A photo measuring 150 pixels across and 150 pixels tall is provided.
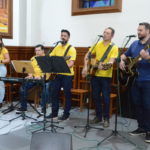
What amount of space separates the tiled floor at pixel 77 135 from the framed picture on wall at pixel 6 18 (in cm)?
211

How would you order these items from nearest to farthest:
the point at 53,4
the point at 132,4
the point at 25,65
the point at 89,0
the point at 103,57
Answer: the point at 103,57
the point at 25,65
the point at 132,4
the point at 89,0
the point at 53,4

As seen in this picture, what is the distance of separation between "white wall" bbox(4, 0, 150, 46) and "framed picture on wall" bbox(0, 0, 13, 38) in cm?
13

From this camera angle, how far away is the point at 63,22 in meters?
6.28

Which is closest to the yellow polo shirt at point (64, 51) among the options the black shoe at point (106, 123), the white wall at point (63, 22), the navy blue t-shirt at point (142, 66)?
the black shoe at point (106, 123)

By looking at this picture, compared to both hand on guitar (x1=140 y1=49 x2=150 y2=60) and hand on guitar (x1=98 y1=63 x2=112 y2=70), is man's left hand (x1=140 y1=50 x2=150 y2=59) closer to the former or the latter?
hand on guitar (x1=140 y1=49 x2=150 y2=60)

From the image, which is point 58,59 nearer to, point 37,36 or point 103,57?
point 103,57

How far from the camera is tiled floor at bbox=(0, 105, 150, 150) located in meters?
3.61

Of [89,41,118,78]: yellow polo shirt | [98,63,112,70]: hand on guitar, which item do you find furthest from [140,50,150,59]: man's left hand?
[89,41,118,78]: yellow polo shirt

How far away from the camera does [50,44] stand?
6.51m

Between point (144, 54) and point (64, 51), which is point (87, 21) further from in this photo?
point (144, 54)

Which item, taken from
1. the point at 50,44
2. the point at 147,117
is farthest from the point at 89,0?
the point at 147,117

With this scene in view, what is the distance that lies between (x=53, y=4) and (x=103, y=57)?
8.95ft

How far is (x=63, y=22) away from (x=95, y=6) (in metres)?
0.89

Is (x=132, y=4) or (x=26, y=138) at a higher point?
(x=132, y=4)
